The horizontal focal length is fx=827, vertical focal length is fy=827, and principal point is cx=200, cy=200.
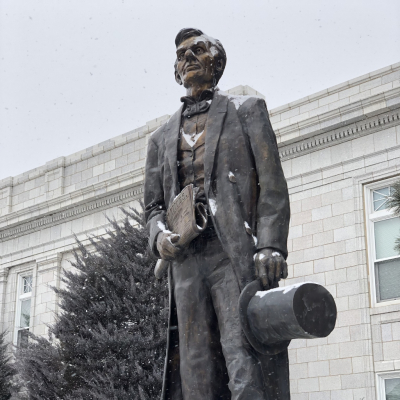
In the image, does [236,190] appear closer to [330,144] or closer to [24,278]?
[330,144]

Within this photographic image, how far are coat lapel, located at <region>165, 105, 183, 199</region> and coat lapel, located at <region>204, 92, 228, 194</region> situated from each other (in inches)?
9.9

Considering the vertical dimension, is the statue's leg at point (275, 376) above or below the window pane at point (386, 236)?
below

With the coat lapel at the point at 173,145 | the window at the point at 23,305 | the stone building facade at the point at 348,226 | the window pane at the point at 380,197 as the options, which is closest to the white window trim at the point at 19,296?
the window at the point at 23,305

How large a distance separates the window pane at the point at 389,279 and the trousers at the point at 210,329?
42.4 ft

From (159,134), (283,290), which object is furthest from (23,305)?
(283,290)

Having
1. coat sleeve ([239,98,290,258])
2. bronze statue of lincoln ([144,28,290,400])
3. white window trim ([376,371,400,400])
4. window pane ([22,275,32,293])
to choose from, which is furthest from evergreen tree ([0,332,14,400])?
coat sleeve ([239,98,290,258])

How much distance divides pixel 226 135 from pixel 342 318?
1301cm

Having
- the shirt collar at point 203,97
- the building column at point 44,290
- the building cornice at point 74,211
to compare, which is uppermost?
the building cornice at point 74,211

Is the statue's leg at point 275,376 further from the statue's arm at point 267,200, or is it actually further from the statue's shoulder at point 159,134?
the statue's shoulder at point 159,134

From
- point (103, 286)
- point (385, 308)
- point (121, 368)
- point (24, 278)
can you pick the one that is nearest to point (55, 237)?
point (24, 278)

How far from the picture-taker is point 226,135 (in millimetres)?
5332

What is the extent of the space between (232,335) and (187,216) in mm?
777

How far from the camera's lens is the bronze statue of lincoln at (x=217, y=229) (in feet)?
16.1

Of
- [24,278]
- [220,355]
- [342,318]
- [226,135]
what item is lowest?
[220,355]
